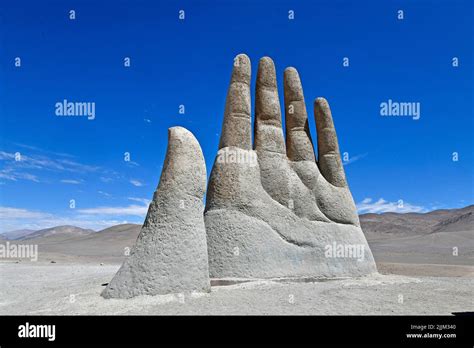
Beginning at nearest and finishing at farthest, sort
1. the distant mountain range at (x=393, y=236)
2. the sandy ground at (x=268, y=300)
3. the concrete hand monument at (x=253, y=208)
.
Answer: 1. the sandy ground at (x=268, y=300)
2. the concrete hand monument at (x=253, y=208)
3. the distant mountain range at (x=393, y=236)

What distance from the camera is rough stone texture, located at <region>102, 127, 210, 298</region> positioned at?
8.97 meters

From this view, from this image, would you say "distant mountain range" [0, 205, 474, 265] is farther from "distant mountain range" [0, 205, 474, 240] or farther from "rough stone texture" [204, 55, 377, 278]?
"rough stone texture" [204, 55, 377, 278]

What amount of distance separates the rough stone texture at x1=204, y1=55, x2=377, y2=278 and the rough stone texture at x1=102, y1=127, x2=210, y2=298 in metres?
2.06

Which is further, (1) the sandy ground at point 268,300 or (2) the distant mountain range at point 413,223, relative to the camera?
(2) the distant mountain range at point 413,223

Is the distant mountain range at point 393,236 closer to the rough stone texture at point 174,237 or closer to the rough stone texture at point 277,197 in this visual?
the rough stone texture at point 277,197

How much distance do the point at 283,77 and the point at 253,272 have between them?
7.07m

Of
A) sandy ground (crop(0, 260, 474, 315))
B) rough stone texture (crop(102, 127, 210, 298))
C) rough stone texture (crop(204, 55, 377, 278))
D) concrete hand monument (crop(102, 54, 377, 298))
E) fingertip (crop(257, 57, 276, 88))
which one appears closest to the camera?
sandy ground (crop(0, 260, 474, 315))

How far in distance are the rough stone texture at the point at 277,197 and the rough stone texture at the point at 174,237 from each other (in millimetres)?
2059

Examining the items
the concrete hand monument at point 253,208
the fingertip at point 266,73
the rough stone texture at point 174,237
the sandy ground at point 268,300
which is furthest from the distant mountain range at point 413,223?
the rough stone texture at point 174,237

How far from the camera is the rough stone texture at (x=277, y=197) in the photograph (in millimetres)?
11703

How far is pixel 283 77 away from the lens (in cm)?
1491

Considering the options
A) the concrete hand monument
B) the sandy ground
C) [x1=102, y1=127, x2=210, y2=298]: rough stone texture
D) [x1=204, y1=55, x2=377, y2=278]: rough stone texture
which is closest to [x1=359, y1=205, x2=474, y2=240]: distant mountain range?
[x1=204, y1=55, x2=377, y2=278]: rough stone texture

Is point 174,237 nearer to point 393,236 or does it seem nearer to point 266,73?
point 266,73

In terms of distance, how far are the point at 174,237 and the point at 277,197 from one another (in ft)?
14.9
